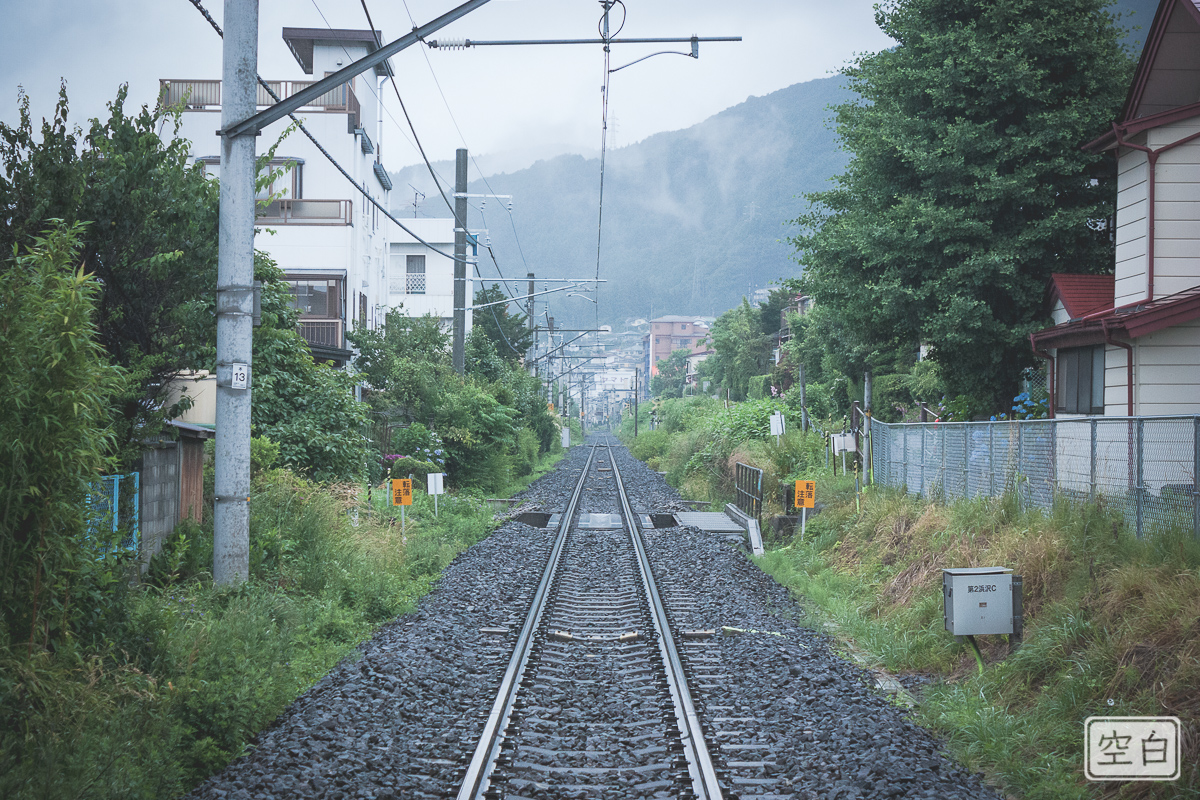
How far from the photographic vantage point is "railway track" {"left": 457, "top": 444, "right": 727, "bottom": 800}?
595cm

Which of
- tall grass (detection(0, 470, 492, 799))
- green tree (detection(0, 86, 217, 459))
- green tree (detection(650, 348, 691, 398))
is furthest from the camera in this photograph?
green tree (detection(650, 348, 691, 398))

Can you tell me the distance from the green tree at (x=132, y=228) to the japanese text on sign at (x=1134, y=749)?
26.9 ft

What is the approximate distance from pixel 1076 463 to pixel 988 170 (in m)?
9.08

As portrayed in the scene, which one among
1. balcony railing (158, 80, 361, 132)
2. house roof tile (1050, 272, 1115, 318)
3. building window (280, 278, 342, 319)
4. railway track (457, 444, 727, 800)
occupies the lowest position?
railway track (457, 444, 727, 800)

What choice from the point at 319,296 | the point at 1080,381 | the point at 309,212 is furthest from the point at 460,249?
the point at 1080,381

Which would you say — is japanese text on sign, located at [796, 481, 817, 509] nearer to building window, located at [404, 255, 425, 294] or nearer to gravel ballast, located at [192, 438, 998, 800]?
gravel ballast, located at [192, 438, 998, 800]

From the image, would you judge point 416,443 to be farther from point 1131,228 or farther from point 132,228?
point 1131,228

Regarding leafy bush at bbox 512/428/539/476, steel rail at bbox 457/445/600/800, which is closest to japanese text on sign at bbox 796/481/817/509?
steel rail at bbox 457/445/600/800

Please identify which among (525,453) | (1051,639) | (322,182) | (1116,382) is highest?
(322,182)

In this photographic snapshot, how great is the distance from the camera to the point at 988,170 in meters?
17.5

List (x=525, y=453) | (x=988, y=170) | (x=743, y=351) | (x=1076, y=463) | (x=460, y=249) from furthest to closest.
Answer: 1. (x=743, y=351)
2. (x=525, y=453)
3. (x=460, y=249)
4. (x=988, y=170)
5. (x=1076, y=463)

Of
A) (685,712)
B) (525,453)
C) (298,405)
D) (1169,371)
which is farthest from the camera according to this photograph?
(525,453)

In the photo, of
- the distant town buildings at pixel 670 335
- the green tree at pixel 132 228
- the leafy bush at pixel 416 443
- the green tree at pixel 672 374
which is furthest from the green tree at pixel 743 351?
the distant town buildings at pixel 670 335

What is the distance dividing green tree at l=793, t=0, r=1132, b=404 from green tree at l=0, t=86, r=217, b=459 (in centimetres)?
1347
